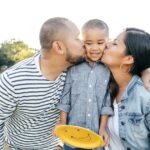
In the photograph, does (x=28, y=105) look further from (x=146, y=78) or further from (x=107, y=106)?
(x=146, y=78)

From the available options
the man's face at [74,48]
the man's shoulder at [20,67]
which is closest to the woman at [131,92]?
the man's face at [74,48]

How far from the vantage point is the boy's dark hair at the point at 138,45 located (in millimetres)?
3688

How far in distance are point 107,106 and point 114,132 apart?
240mm

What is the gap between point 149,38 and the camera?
147 inches

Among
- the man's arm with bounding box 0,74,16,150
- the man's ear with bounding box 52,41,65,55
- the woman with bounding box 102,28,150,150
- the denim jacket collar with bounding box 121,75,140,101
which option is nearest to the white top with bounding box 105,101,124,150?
the woman with bounding box 102,28,150,150

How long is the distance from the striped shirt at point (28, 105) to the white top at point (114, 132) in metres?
0.54

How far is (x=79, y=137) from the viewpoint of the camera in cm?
379

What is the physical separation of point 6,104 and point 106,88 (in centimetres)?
92

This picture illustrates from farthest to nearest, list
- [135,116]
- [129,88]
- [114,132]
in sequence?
1. [114,132]
2. [129,88]
3. [135,116]

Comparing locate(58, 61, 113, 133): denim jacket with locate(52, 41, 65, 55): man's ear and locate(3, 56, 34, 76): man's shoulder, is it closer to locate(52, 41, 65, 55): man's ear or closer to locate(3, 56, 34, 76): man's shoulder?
locate(52, 41, 65, 55): man's ear

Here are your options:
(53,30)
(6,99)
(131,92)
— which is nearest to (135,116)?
(131,92)

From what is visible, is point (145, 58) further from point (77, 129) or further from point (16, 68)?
point (16, 68)

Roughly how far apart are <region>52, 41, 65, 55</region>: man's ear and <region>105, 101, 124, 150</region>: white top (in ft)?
2.24

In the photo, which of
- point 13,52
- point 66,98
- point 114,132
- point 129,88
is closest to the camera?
point 129,88
